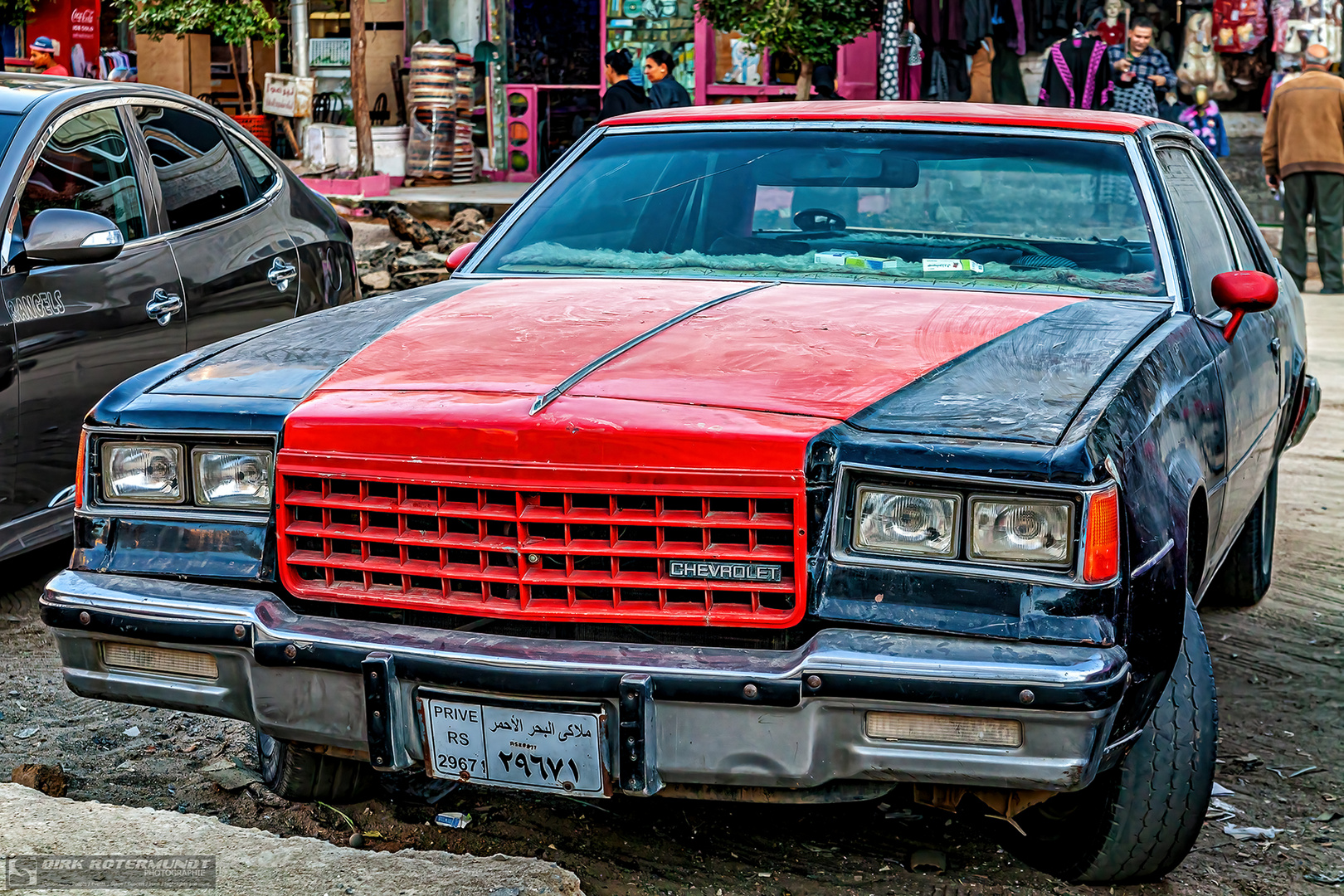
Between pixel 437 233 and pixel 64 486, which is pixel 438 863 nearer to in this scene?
pixel 64 486

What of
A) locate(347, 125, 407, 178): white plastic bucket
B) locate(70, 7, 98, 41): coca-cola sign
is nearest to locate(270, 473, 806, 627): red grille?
locate(347, 125, 407, 178): white plastic bucket

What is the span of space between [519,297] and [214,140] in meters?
2.66

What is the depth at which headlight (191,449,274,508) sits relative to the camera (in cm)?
270

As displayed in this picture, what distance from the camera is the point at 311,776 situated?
327 centimetres

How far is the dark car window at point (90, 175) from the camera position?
4691mm

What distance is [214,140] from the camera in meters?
5.62

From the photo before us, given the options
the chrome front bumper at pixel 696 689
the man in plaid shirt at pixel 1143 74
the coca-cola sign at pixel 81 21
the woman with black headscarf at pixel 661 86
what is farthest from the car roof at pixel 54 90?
the coca-cola sign at pixel 81 21

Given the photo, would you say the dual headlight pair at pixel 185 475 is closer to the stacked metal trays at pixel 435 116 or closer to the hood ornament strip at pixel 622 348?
the hood ornament strip at pixel 622 348

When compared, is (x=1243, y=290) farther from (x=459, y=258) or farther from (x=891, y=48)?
(x=891, y=48)

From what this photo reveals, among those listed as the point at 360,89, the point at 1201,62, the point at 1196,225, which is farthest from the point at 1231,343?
the point at 360,89

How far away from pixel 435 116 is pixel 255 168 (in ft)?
38.5

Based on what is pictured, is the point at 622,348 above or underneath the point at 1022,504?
above

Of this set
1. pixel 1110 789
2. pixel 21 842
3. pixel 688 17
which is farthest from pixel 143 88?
pixel 688 17

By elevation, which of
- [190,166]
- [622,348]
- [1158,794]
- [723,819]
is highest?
[190,166]
